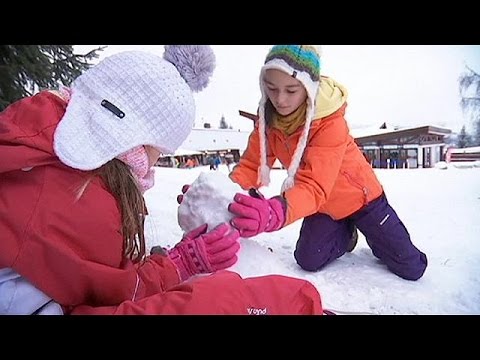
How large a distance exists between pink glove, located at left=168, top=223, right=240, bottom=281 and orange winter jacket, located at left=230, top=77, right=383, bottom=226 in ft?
0.62

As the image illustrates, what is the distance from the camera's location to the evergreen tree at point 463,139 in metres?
1.12

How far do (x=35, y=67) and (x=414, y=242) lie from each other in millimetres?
1192

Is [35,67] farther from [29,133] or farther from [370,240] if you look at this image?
[370,240]

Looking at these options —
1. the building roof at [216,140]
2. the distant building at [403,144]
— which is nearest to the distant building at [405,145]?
the distant building at [403,144]

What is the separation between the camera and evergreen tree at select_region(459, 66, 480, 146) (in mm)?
1071

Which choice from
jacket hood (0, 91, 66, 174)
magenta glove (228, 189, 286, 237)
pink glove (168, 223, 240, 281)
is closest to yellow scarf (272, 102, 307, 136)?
magenta glove (228, 189, 286, 237)

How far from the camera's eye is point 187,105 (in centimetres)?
77

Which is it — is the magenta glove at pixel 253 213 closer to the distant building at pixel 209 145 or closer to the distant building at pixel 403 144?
the distant building at pixel 209 145

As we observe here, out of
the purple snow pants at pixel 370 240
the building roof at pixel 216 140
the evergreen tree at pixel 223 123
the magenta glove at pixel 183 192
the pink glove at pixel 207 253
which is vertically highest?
the evergreen tree at pixel 223 123

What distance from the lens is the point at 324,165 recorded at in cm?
116

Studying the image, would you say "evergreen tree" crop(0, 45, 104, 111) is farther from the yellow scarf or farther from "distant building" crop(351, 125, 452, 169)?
"distant building" crop(351, 125, 452, 169)
